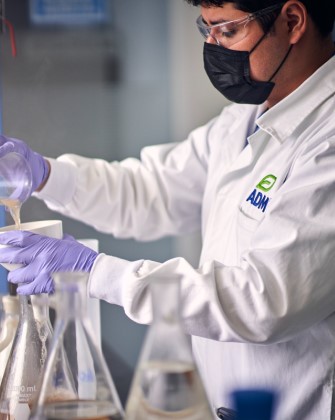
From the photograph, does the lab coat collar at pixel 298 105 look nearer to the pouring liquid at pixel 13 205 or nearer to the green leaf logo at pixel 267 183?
the green leaf logo at pixel 267 183

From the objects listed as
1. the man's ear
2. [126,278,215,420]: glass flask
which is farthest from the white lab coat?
[126,278,215,420]: glass flask

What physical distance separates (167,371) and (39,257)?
0.70 meters

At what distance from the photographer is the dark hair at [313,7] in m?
1.82

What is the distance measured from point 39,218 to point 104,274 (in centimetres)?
100

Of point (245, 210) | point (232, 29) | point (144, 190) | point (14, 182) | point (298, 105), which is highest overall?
point (232, 29)

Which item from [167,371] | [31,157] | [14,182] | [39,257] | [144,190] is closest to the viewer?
[167,371]

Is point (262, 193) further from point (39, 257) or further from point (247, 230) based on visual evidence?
point (39, 257)

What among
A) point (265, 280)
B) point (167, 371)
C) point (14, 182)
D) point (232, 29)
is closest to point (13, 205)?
point (14, 182)

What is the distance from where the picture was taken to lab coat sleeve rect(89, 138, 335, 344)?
1556 millimetres

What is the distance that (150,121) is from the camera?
3125 millimetres

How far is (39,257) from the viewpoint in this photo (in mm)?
1577

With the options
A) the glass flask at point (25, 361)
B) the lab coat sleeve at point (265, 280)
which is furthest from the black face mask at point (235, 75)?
the glass flask at point (25, 361)

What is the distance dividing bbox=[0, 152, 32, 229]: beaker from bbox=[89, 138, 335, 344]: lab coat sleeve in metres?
0.23

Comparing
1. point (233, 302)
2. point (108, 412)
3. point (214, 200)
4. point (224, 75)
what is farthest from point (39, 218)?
point (108, 412)
